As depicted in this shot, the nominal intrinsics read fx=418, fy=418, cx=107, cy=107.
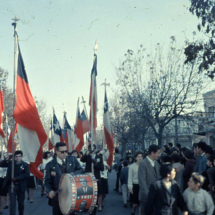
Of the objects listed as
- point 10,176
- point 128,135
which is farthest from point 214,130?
point 10,176

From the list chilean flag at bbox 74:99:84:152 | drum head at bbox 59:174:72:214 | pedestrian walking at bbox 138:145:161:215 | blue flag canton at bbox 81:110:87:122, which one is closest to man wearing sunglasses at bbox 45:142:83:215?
drum head at bbox 59:174:72:214

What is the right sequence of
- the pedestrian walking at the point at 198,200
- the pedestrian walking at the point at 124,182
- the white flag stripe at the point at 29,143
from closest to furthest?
the pedestrian walking at the point at 198,200 < the white flag stripe at the point at 29,143 < the pedestrian walking at the point at 124,182

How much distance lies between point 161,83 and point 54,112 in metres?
8.77

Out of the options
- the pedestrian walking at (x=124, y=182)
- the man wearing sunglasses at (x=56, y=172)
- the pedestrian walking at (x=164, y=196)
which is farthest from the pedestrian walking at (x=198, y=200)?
the pedestrian walking at (x=124, y=182)

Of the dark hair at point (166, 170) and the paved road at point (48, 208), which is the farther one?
the paved road at point (48, 208)

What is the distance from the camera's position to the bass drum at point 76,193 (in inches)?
275

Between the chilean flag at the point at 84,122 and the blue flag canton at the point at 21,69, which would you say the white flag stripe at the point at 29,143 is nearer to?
the blue flag canton at the point at 21,69

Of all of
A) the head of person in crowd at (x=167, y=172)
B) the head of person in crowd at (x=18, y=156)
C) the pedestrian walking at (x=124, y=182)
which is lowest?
the pedestrian walking at (x=124, y=182)

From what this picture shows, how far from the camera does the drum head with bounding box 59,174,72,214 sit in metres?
6.99

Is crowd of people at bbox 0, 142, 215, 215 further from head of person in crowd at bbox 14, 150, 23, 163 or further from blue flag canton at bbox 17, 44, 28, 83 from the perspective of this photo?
blue flag canton at bbox 17, 44, 28, 83

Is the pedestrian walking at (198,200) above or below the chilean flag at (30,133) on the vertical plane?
below

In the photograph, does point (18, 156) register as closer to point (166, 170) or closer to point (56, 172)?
point (56, 172)

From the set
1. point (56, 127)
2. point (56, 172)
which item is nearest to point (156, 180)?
point (56, 172)

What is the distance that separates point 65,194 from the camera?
7090 millimetres
